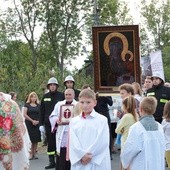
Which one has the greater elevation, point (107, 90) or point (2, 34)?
point (2, 34)

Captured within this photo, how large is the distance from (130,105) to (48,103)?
439 cm

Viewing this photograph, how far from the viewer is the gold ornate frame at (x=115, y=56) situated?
1226cm

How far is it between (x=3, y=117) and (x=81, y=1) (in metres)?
37.4

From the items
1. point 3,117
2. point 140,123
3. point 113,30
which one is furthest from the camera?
point 113,30

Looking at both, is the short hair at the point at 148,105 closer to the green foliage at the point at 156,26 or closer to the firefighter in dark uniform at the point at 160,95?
the firefighter in dark uniform at the point at 160,95

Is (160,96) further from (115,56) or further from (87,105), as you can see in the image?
(87,105)

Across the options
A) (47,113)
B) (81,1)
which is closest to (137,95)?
(47,113)

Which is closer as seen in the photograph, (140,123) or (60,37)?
(140,123)

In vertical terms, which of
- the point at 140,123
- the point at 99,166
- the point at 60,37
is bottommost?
the point at 99,166

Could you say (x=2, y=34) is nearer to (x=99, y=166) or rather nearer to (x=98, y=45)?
(x=98, y=45)

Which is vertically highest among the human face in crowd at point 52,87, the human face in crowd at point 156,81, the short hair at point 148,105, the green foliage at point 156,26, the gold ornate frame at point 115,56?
the green foliage at point 156,26

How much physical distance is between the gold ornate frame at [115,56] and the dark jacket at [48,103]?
894mm

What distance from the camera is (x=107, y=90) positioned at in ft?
40.8

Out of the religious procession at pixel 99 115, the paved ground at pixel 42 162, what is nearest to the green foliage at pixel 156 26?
the religious procession at pixel 99 115
